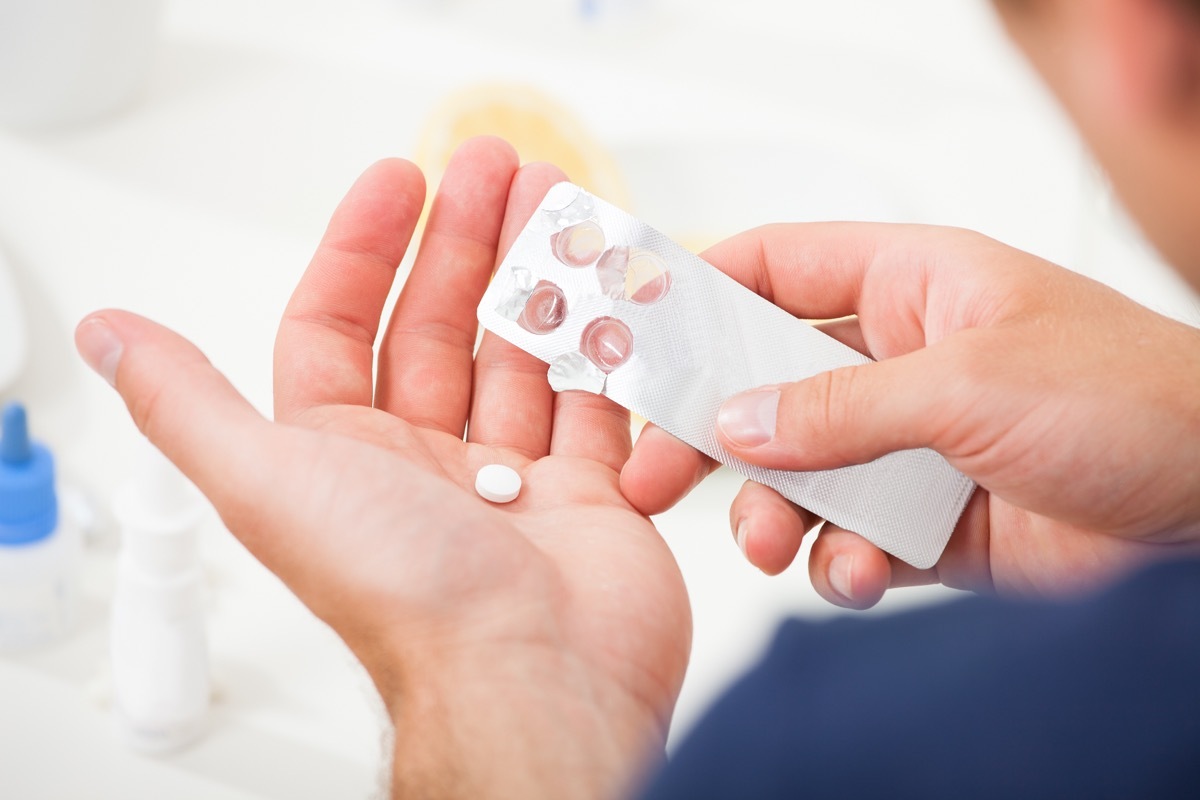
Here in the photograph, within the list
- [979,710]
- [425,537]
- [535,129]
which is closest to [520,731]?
[425,537]

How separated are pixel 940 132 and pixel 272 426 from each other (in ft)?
2.63

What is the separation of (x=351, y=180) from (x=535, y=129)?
0.18 meters

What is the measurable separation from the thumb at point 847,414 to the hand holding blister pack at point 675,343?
0.11 ft

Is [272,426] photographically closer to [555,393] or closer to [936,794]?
[555,393]

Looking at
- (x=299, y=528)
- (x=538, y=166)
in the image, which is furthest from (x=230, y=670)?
(x=538, y=166)

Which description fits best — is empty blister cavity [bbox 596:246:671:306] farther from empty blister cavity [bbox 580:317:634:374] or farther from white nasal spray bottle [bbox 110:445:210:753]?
white nasal spray bottle [bbox 110:445:210:753]

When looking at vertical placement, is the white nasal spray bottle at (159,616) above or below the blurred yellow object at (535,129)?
below

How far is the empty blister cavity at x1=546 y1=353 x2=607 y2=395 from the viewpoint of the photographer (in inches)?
24.9

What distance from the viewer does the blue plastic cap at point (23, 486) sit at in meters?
0.61

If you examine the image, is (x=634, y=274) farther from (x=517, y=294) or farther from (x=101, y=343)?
(x=101, y=343)

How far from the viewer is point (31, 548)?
65 cm

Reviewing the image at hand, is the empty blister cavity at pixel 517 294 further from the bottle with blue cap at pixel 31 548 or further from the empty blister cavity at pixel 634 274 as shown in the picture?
the bottle with blue cap at pixel 31 548

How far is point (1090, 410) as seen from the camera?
55 cm

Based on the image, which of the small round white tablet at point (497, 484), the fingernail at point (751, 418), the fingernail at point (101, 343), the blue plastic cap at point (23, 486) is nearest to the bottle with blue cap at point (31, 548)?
the blue plastic cap at point (23, 486)
